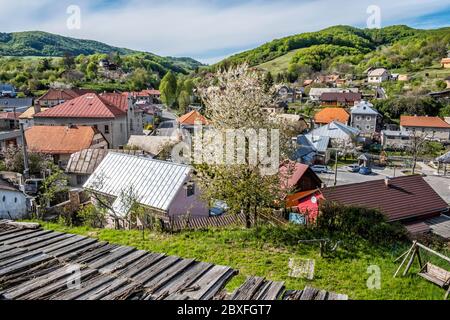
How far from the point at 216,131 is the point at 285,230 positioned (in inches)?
180

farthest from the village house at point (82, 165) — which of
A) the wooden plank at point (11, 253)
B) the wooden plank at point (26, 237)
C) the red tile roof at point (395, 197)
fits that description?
the wooden plank at point (11, 253)

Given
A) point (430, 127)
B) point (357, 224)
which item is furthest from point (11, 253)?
point (430, 127)

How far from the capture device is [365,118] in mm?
67938

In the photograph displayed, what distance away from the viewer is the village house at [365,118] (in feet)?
221

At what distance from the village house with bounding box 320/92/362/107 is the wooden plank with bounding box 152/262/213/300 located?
88179mm

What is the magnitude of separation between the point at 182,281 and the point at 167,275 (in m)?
0.26

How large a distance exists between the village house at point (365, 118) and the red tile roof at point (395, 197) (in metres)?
49.6

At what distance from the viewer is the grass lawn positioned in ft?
28.7

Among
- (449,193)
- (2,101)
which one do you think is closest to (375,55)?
(449,193)

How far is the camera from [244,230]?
44.5 feet

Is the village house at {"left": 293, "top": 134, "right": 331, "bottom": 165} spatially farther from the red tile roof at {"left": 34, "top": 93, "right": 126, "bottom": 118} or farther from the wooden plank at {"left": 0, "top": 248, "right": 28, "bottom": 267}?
the wooden plank at {"left": 0, "top": 248, "right": 28, "bottom": 267}

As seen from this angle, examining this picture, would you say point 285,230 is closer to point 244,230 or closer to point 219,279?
point 244,230

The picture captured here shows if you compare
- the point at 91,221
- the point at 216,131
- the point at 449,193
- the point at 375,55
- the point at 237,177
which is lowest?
the point at 449,193

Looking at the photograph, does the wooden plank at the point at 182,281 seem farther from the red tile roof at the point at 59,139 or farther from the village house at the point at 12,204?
the red tile roof at the point at 59,139
